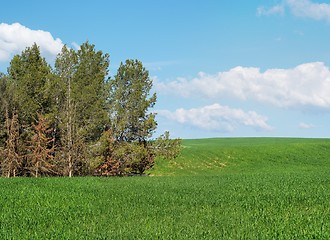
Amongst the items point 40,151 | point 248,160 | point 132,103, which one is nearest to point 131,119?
point 132,103

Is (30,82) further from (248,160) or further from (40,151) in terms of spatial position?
(248,160)

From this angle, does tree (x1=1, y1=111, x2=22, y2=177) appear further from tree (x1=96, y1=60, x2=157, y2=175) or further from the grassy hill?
the grassy hill

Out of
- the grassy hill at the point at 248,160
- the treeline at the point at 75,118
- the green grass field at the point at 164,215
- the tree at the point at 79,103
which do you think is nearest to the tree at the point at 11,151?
the treeline at the point at 75,118

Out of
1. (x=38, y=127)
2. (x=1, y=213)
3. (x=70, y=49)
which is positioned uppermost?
(x=70, y=49)

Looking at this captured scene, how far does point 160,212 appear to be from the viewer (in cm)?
1545

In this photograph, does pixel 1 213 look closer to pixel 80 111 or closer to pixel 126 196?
pixel 126 196

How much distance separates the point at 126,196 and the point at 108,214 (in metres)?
5.50

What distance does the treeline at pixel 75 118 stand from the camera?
4197 cm

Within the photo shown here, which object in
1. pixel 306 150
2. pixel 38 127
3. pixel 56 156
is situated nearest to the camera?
pixel 38 127

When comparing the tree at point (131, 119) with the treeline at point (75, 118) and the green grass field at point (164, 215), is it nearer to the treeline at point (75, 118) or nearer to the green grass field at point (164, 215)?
the treeline at point (75, 118)

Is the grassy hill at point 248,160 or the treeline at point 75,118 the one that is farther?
the grassy hill at point 248,160

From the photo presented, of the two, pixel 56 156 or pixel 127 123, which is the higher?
pixel 127 123

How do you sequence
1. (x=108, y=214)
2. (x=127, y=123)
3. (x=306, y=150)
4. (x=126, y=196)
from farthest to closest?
(x=306, y=150)
(x=127, y=123)
(x=126, y=196)
(x=108, y=214)

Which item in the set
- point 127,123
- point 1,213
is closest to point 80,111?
point 127,123
